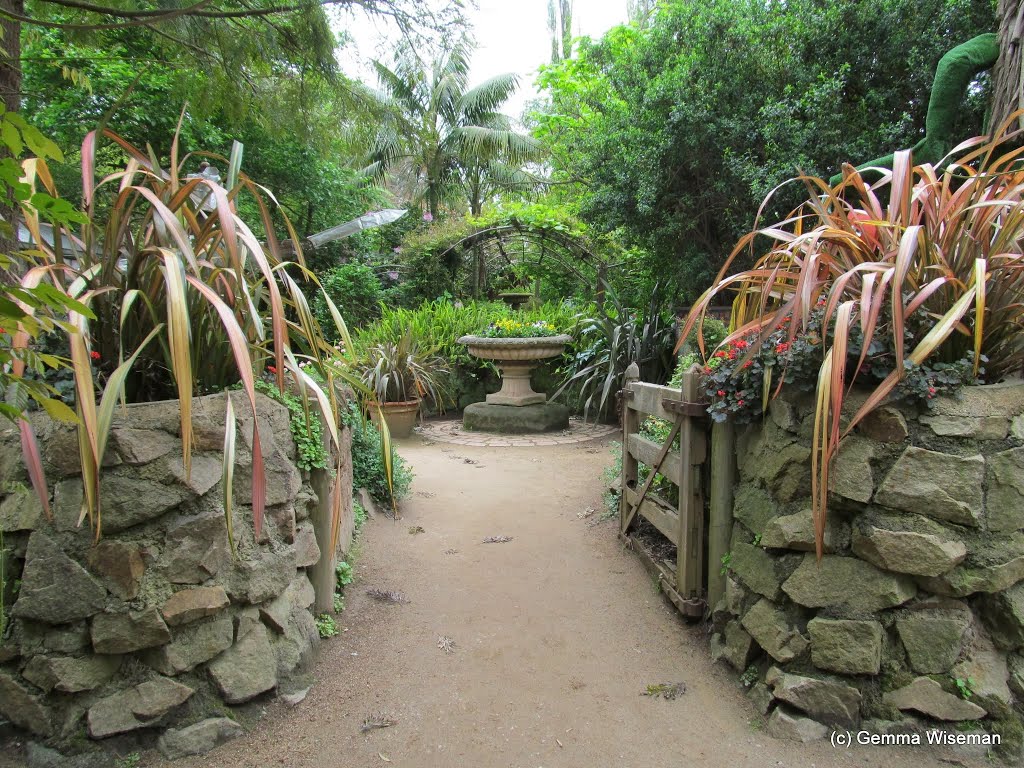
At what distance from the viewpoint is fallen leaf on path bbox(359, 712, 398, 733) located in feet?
6.15

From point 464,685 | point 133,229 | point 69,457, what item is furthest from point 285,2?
point 464,685

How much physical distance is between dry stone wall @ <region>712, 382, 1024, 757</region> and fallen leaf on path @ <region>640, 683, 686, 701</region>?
0.93 feet

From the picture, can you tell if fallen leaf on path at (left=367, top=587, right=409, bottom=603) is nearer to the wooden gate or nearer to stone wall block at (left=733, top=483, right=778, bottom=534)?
the wooden gate

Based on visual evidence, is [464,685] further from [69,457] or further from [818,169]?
[818,169]

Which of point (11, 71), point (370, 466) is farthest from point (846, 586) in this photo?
point (11, 71)

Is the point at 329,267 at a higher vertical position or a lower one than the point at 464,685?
higher

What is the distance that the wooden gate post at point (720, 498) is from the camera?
222 centimetres

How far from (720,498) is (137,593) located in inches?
73.6

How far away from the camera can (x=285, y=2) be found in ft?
9.66

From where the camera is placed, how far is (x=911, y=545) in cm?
169

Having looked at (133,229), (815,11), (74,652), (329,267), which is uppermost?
(815,11)

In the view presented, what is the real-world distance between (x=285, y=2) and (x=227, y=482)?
258cm

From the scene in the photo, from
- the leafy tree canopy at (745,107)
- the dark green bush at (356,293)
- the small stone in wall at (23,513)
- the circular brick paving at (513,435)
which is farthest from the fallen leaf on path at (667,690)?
the dark green bush at (356,293)

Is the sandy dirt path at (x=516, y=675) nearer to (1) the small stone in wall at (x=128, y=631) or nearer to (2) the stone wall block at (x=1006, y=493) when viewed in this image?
(1) the small stone in wall at (x=128, y=631)
